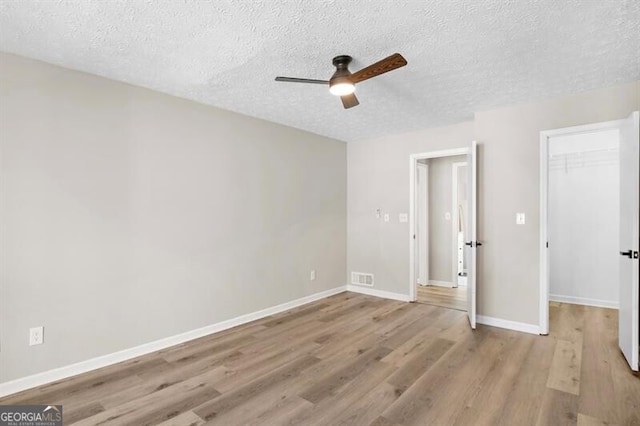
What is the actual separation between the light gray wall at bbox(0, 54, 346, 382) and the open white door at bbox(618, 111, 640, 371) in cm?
352

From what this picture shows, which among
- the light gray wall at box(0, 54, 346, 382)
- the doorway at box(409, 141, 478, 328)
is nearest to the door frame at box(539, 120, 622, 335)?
the doorway at box(409, 141, 478, 328)

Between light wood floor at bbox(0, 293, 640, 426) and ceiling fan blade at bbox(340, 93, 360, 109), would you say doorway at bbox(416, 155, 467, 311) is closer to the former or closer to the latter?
light wood floor at bbox(0, 293, 640, 426)

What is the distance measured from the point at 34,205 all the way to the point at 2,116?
676 millimetres

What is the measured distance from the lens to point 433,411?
2.14 metres

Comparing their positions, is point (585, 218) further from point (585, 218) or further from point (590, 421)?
point (590, 421)

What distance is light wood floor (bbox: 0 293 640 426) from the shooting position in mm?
2105

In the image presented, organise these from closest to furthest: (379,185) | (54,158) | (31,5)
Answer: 1. (31,5)
2. (54,158)
3. (379,185)

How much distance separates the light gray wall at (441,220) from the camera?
580cm

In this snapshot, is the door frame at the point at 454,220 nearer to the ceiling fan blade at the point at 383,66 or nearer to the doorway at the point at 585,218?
Answer: the doorway at the point at 585,218

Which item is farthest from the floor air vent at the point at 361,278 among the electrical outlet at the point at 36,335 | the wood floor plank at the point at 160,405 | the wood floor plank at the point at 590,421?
the electrical outlet at the point at 36,335

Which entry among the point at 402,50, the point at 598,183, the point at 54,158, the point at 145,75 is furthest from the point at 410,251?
the point at 54,158

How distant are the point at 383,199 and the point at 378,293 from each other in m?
1.51

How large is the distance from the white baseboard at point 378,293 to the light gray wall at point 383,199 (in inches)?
2.4

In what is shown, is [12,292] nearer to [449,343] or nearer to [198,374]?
[198,374]
